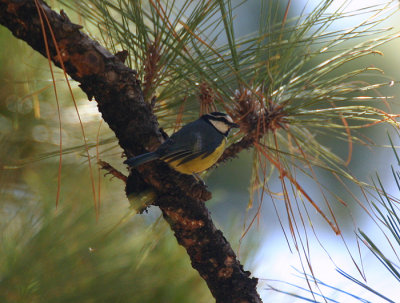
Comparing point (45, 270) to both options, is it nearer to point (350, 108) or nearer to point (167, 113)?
point (167, 113)

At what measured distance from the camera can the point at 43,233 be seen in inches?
30.6

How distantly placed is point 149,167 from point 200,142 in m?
0.33

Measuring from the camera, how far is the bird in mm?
1015

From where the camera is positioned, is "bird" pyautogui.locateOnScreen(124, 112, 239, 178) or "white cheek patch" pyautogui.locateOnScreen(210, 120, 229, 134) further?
"white cheek patch" pyautogui.locateOnScreen(210, 120, 229, 134)

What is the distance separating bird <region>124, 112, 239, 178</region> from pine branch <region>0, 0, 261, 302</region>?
8cm

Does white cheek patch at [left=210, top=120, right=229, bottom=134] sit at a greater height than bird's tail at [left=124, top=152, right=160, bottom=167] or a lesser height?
greater

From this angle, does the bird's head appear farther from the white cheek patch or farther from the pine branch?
the pine branch

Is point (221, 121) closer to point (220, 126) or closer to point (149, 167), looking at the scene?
point (220, 126)

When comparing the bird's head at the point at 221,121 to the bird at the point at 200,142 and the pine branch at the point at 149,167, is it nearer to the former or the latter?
the bird at the point at 200,142

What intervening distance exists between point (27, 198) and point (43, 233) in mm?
100

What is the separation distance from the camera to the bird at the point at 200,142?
101 cm

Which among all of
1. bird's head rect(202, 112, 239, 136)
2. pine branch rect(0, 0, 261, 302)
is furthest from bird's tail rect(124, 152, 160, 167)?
bird's head rect(202, 112, 239, 136)

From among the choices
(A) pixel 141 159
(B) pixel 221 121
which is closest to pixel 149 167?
(A) pixel 141 159

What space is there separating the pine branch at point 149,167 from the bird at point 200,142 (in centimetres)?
8
